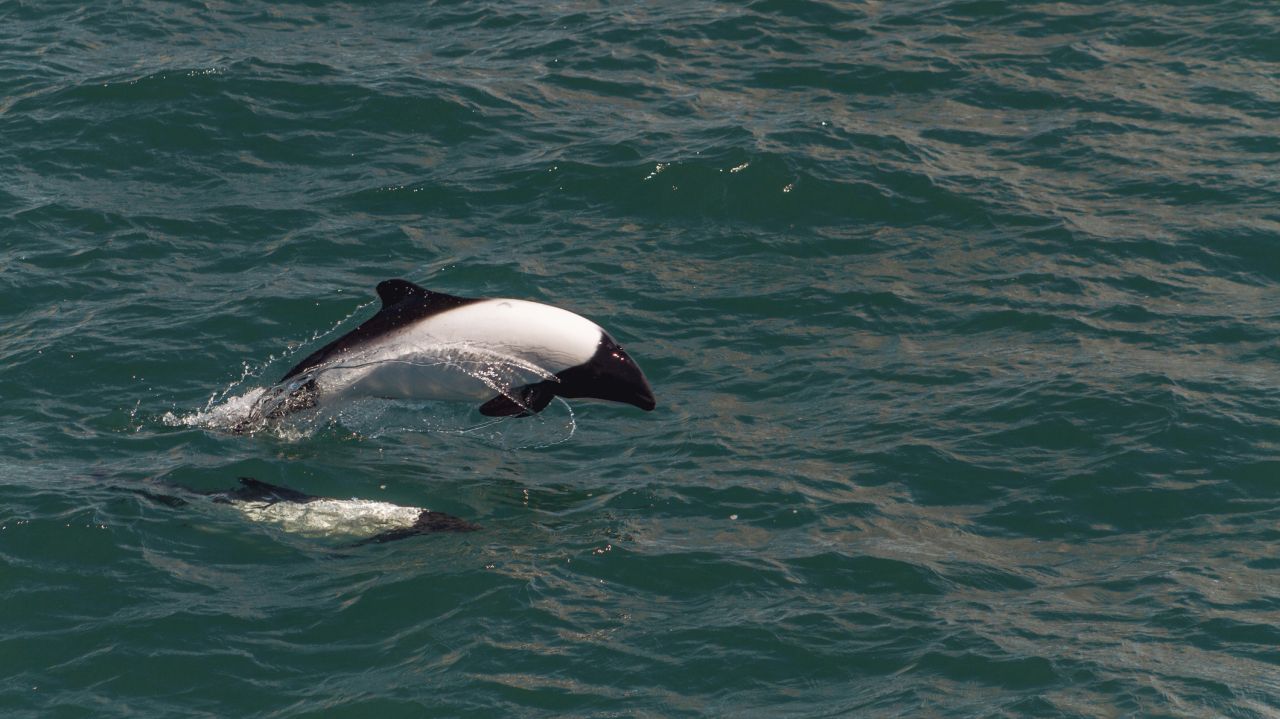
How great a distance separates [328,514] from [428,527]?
1033 millimetres

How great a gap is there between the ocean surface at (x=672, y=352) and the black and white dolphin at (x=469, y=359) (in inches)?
36.0

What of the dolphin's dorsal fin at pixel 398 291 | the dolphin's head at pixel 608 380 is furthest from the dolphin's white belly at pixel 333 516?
the dolphin's dorsal fin at pixel 398 291

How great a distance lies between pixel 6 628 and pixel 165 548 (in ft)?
5.63

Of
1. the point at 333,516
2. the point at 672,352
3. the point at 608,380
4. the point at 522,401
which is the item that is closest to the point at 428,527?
the point at 333,516

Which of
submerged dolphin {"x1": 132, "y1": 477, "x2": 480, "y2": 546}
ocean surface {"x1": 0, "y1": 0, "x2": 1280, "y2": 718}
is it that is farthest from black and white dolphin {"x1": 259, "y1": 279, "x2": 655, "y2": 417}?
submerged dolphin {"x1": 132, "y1": 477, "x2": 480, "y2": 546}

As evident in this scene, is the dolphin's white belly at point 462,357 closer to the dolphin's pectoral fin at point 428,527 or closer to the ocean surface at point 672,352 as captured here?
the ocean surface at point 672,352

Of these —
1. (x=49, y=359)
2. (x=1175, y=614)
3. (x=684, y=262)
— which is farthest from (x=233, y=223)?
(x=1175, y=614)

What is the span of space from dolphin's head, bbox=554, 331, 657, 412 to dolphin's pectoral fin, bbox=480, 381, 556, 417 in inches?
6.3

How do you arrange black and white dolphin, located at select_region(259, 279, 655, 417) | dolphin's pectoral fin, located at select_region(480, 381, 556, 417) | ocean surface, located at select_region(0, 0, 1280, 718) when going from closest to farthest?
ocean surface, located at select_region(0, 0, 1280, 718) → dolphin's pectoral fin, located at select_region(480, 381, 556, 417) → black and white dolphin, located at select_region(259, 279, 655, 417)

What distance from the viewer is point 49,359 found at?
18125 mm

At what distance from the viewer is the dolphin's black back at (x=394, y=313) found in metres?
16.0

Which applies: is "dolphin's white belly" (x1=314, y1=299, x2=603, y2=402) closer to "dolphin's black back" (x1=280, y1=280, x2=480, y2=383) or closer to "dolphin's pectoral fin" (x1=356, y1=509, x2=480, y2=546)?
"dolphin's black back" (x1=280, y1=280, x2=480, y2=383)

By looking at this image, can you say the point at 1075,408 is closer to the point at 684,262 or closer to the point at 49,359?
the point at 684,262

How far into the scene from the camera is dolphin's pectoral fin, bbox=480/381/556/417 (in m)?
15.7
